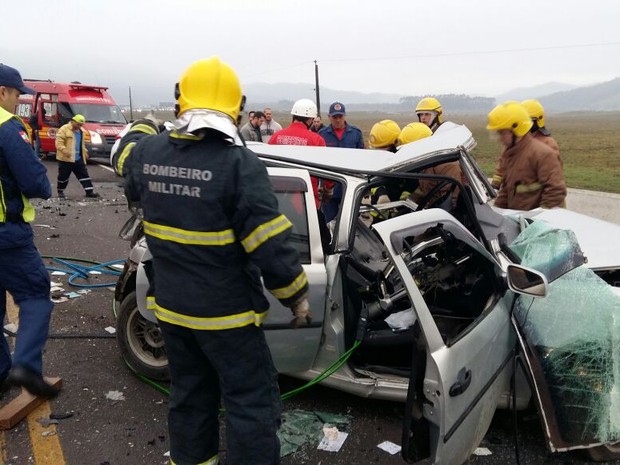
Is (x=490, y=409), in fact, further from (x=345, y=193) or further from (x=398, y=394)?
(x=345, y=193)

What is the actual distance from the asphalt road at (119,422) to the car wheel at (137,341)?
0.45 feet

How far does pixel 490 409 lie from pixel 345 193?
140 cm

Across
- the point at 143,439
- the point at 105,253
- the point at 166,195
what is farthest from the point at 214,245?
the point at 105,253

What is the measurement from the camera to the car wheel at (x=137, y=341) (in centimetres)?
388

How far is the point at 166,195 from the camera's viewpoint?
7.40 ft

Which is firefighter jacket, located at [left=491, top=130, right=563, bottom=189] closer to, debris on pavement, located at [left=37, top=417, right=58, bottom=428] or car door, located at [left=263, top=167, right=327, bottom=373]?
car door, located at [left=263, top=167, right=327, bottom=373]

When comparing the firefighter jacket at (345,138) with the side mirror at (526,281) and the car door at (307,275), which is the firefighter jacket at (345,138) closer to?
the car door at (307,275)

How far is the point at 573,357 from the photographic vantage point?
8.92 feet

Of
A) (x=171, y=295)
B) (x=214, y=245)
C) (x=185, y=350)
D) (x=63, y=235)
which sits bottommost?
(x=63, y=235)

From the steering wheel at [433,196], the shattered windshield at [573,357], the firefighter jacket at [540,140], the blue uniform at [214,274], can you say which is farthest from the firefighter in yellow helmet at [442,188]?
the blue uniform at [214,274]

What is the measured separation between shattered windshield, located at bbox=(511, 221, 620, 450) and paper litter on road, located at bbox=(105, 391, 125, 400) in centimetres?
255

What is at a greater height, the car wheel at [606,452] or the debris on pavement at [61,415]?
Result: the car wheel at [606,452]

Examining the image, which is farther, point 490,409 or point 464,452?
point 490,409

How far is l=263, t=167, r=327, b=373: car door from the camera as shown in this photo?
3.21 m
